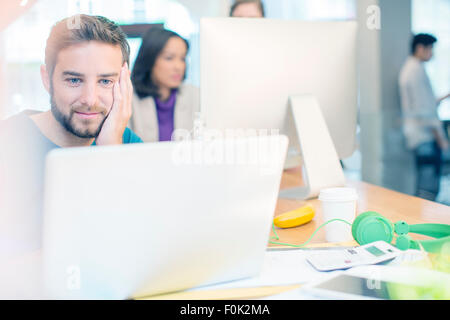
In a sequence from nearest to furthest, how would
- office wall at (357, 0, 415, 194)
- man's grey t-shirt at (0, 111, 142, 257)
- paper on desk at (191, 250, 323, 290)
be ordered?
1. paper on desk at (191, 250, 323, 290)
2. man's grey t-shirt at (0, 111, 142, 257)
3. office wall at (357, 0, 415, 194)

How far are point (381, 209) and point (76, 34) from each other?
1.11m

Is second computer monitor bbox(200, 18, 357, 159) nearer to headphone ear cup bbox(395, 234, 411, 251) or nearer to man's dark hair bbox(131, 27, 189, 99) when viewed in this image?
headphone ear cup bbox(395, 234, 411, 251)

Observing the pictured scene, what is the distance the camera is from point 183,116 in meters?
2.56

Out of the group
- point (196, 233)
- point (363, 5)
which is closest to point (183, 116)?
point (196, 233)

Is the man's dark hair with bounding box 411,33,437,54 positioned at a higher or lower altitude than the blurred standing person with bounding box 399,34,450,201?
higher

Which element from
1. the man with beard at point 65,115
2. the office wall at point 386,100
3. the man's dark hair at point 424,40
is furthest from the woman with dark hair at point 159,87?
the man's dark hair at point 424,40

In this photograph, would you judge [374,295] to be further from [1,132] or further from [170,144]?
[1,132]

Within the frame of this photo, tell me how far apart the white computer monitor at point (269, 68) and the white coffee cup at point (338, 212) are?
366 millimetres

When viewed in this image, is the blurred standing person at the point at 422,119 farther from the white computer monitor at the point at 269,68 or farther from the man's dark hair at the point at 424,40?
the white computer monitor at the point at 269,68

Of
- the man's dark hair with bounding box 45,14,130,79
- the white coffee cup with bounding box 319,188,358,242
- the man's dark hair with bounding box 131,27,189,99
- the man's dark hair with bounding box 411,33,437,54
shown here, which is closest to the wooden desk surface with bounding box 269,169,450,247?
the white coffee cup with bounding box 319,188,358,242

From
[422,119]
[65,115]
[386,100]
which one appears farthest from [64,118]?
[386,100]

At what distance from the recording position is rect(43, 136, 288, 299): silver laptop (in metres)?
0.54

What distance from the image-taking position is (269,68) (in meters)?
1.25

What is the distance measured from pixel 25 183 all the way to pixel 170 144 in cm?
106
